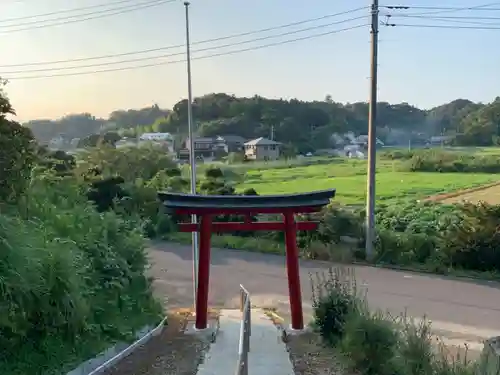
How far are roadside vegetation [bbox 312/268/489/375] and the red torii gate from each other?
984 millimetres

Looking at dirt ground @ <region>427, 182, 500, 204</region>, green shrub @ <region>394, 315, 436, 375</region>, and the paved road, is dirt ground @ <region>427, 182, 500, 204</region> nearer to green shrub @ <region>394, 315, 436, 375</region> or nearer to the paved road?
the paved road

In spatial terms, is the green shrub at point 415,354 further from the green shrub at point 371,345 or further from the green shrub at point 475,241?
the green shrub at point 475,241

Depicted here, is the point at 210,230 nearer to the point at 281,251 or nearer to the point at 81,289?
the point at 81,289

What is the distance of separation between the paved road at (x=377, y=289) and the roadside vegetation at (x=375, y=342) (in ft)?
8.36

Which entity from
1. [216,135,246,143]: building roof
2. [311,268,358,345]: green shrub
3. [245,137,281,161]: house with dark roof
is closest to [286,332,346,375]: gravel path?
[311,268,358,345]: green shrub

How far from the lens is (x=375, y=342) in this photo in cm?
629

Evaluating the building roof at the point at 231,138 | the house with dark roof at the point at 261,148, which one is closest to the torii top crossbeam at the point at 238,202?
the house with dark roof at the point at 261,148

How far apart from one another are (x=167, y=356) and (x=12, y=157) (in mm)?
3543

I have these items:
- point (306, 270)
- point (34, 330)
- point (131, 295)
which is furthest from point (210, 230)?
point (306, 270)

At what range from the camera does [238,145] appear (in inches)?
1475

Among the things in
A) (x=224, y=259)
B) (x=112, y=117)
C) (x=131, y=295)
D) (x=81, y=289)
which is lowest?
(x=224, y=259)

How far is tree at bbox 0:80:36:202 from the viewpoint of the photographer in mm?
7836

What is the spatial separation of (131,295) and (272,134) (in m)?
28.8

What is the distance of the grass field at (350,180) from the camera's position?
21.7 m
